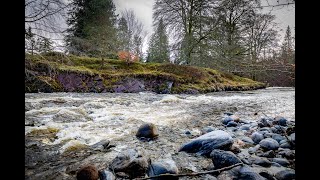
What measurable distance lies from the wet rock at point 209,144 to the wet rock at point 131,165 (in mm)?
813

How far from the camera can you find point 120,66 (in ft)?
54.1

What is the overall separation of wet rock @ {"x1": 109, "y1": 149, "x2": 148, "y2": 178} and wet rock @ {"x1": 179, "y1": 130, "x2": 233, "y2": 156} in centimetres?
81

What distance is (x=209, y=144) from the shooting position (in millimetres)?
2781

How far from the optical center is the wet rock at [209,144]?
2.73 meters

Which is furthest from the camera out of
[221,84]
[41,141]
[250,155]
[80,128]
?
[221,84]

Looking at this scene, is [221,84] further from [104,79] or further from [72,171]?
[72,171]

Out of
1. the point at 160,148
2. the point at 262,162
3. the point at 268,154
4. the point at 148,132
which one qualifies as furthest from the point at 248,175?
the point at 148,132

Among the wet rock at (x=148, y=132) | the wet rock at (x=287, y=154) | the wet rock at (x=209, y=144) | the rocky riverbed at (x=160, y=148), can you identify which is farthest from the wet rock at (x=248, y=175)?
the wet rock at (x=148, y=132)

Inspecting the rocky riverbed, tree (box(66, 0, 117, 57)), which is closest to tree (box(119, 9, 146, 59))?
tree (box(66, 0, 117, 57))

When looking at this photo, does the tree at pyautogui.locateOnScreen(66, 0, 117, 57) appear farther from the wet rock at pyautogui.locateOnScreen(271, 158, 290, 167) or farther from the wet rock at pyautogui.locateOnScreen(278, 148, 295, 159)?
the wet rock at pyautogui.locateOnScreen(271, 158, 290, 167)

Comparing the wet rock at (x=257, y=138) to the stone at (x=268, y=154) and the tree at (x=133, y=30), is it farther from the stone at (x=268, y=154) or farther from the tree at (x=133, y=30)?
the tree at (x=133, y=30)

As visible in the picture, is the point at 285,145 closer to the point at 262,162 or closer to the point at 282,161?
the point at 282,161
